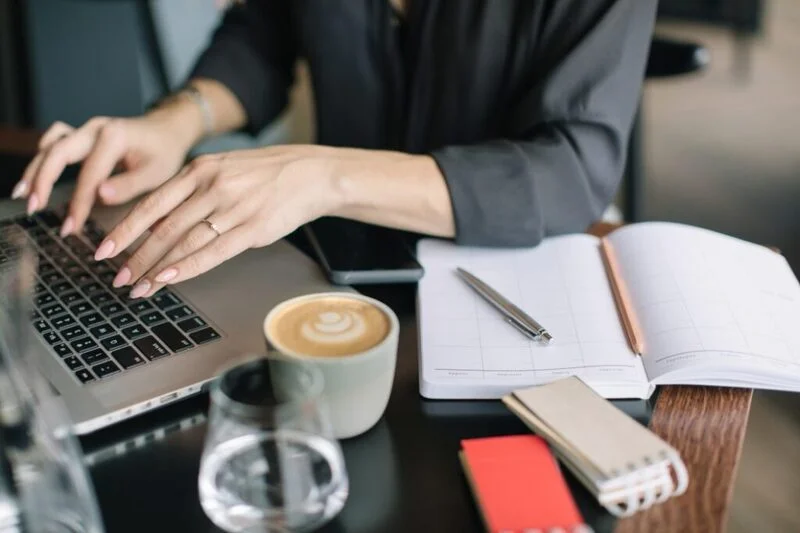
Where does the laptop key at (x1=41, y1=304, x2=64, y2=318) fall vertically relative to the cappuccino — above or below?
below

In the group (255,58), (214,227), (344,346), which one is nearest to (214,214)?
(214,227)

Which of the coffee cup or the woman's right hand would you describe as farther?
the woman's right hand

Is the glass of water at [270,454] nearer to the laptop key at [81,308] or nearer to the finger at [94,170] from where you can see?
the laptop key at [81,308]

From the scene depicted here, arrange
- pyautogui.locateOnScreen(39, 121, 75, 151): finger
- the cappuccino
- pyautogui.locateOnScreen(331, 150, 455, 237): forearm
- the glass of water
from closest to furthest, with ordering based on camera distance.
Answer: the glass of water, the cappuccino, pyautogui.locateOnScreen(331, 150, 455, 237): forearm, pyautogui.locateOnScreen(39, 121, 75, 151): finger

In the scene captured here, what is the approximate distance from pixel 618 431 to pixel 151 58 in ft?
5.21

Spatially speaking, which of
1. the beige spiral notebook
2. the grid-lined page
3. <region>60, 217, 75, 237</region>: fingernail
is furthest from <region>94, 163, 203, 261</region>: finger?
the beige spiral notebook

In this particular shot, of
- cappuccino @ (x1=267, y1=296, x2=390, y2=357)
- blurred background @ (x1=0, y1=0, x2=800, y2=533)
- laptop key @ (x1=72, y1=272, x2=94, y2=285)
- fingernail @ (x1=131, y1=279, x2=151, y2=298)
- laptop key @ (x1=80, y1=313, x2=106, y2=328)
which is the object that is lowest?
blurred background @ (x1=0, y1=0, x2=800, y2=533)

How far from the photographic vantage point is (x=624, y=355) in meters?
0.64

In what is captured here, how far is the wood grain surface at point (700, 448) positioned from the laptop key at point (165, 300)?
0.37 m

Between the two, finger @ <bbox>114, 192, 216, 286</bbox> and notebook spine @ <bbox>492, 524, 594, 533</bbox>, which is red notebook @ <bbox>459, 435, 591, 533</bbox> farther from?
finger @ <bbox>114, 192, 216, 286</bbox>

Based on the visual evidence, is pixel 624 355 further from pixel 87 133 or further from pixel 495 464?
pixel 87 133

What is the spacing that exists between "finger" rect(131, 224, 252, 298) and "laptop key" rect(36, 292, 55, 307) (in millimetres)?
A: 82

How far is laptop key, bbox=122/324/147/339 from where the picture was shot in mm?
648

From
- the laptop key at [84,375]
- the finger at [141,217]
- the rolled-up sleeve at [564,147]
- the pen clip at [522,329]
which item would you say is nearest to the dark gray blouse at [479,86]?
the rolled-up sleeve at [564,147]
